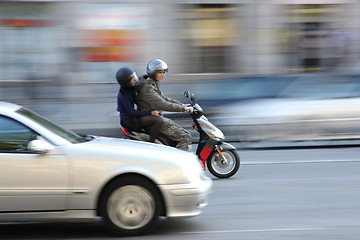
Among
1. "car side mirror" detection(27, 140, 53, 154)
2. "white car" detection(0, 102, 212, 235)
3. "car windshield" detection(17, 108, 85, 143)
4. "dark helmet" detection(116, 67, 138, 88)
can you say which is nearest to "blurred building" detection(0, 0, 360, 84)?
"dark helmet" detection(116, 67, 138, 88)

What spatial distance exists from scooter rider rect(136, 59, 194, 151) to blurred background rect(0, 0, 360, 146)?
6581mm

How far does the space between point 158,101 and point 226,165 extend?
4.58 ft

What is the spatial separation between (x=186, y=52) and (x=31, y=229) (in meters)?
13.4

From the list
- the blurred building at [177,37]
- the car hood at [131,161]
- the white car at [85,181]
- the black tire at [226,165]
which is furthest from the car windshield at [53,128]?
the blurred building at [177,37]

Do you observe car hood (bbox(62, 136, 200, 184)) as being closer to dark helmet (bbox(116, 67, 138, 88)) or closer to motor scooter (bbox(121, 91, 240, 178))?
dark helmet (bbox(116, 67, 138, 88))

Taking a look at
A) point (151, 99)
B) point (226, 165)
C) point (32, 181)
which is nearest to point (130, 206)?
point (32, 181)

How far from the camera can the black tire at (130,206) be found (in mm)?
5406

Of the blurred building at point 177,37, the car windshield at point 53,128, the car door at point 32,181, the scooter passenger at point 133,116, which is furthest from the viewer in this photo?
the blurred building at point 177,37

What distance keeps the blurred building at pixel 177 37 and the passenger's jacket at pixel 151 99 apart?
999 cm

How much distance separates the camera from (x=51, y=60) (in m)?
17.9

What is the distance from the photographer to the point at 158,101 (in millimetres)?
8055

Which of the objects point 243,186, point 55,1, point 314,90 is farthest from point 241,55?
point 243,186

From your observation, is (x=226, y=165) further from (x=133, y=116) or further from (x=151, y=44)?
(x=151, y=44)

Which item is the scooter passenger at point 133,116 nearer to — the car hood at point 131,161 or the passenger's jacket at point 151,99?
the passenger's jacket at point 151,99
